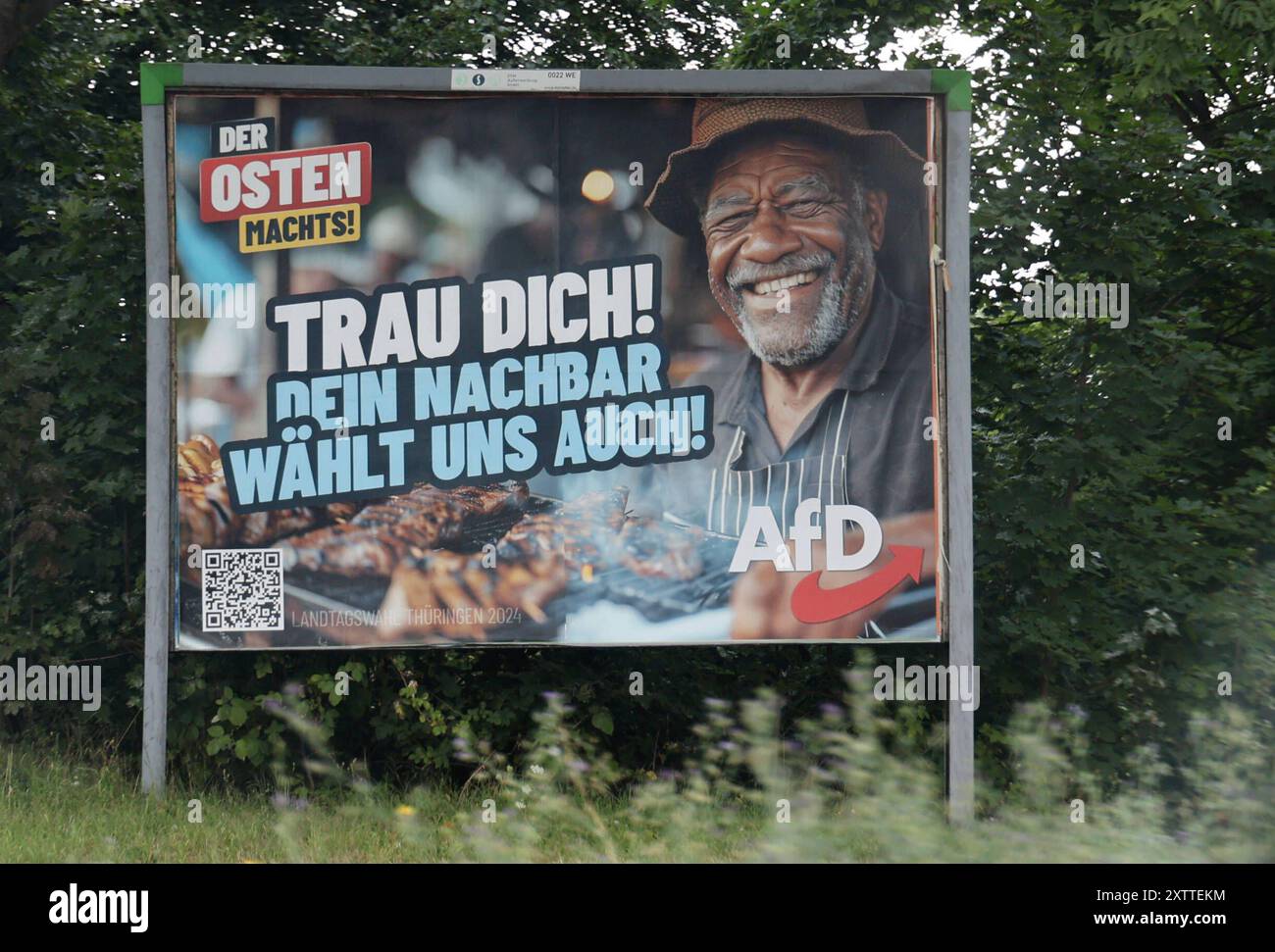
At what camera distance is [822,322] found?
6613mm

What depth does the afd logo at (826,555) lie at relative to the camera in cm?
650

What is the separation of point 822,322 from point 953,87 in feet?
4.80

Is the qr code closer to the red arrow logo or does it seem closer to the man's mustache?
the red arrow logo

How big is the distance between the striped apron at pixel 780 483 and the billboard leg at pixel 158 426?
2.90m

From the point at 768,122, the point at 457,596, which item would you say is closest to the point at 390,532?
the point at 457,596

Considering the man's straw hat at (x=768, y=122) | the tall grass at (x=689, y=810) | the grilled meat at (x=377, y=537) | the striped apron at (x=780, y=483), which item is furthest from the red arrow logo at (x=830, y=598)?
the man's straw hat at (x=768, y=122)

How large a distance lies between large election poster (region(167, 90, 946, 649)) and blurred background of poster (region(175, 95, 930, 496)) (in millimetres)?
15

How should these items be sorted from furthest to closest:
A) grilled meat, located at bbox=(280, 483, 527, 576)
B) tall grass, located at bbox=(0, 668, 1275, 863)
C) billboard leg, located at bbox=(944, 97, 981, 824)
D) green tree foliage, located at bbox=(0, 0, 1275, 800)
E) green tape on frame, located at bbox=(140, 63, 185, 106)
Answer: green tree foliage, located at bbox=(0, 0, 1275, 800)
billboard leg, located at bbox=(944, 97, 981, 824)
grilled meat, located at bbox=(280, 483, 527, 576)
green tape on frame, located at bbox=(140, 63, 185, 106)
tall grass, located at bbox=(0, 668, 1275, 863)

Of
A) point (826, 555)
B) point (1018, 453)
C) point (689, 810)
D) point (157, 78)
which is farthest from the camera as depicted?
point (1018, 453)

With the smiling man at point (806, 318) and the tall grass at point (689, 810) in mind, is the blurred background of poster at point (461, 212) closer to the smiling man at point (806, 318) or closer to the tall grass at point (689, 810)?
the smiling man at point (806, 318)

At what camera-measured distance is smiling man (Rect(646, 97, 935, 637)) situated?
6.55 m

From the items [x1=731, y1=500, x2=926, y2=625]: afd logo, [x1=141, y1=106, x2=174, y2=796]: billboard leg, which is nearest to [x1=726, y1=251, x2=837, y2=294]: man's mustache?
[x1=731, y1=500, x2=926, y2=625]: afd logo

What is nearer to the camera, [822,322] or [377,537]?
[377,537]

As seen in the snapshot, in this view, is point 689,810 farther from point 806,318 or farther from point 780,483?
point 806,318
